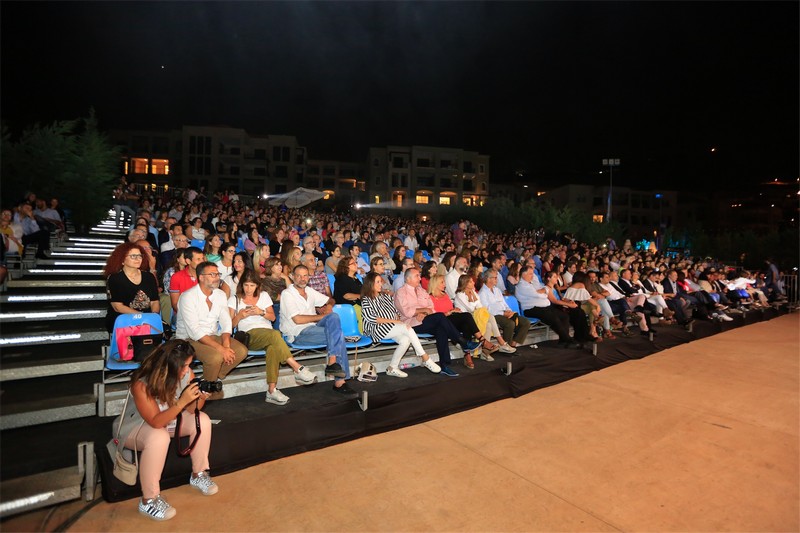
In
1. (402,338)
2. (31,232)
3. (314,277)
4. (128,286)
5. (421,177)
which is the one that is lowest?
(402,338)

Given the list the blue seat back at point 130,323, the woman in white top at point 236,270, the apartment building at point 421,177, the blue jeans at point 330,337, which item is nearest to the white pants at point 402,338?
the blue jeans at point 330,337

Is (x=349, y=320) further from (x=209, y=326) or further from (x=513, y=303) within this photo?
(x=513, y=303)

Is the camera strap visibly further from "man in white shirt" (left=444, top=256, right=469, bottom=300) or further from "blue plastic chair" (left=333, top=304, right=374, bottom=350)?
"man in white shirt" (left=444, top=256, right=469, bottom=300)

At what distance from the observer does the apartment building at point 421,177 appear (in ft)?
171

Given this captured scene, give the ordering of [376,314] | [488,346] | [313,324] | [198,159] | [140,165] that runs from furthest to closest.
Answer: [140,165]
[198,159]
[488,346]
[376,314]
[313,324]

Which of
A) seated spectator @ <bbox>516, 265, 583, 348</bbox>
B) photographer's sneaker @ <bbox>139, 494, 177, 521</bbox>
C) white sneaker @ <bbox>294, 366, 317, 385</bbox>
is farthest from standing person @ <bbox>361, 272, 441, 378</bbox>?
photographer's sneaker @ <bbox>139, 494, 177, 521</bbox>

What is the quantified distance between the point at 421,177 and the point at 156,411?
51499 millimetres

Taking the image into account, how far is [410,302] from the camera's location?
5910mm

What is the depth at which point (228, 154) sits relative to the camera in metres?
46.3

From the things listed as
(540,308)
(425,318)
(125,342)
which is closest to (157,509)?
(125,342)

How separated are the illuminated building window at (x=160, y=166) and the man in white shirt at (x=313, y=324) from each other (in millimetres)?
47244

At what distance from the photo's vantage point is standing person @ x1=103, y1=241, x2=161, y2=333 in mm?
4406

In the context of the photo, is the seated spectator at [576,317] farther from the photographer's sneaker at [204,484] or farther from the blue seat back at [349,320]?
the photographer's sneaker at [204,484]

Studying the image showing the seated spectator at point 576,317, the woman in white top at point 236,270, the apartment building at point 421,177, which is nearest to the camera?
the woman in white top at point 236,270
